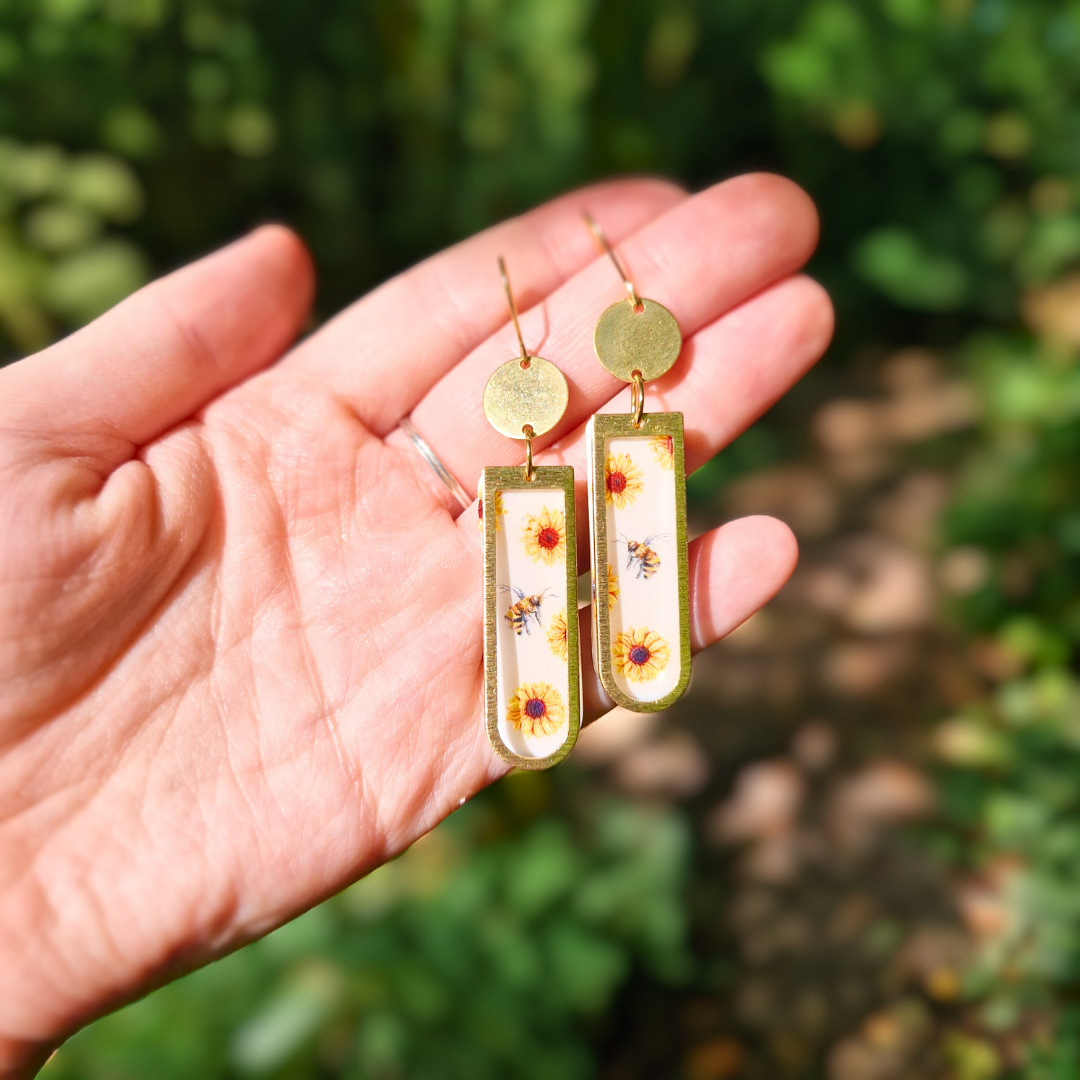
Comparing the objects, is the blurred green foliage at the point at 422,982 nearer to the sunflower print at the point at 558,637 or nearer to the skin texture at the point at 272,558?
the skin texture at the point at 272,558

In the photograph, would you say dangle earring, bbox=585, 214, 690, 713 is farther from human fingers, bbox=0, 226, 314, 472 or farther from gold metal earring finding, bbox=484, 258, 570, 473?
human fingers, bbox=0, 226, 314, 472

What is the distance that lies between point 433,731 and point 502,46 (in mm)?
2238

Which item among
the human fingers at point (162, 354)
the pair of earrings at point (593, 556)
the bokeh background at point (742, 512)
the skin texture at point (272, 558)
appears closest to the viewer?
the skin texture at point (272, 558)

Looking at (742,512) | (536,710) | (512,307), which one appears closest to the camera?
(536,710)

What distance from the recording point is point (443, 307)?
2.07 metres

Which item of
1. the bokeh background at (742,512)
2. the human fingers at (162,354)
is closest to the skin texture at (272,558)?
the human fingers at (162,354)

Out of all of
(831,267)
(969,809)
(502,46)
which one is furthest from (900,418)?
(502,46)

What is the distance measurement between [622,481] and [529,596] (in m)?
0.30

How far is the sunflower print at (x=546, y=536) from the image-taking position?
1883 mm

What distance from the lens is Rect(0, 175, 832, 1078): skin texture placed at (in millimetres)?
1612

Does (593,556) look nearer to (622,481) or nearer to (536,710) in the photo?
(622,481)

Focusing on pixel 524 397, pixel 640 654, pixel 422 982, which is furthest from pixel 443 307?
pixel 422 982

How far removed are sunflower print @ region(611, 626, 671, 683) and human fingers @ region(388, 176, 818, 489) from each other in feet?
1.49

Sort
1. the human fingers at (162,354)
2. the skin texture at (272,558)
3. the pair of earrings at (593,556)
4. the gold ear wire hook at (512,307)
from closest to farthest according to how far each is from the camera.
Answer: the skin texture at (272,558) → the human fingers at (162,354) → the pair of earrings at (593,556) → the gold ear wire hook at (512,307)
